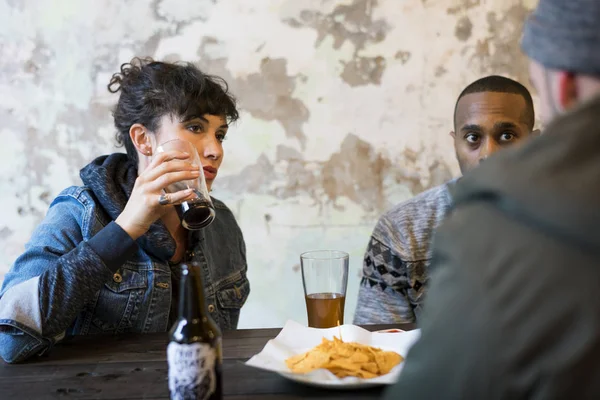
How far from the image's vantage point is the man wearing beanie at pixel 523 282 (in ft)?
1.82

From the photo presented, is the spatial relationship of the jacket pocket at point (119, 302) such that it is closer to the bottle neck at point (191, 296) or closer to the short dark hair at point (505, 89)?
the bottle neck at point (191, 296)

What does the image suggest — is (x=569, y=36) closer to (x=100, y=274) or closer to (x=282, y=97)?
(x=100, y=274)

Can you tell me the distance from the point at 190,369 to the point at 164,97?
40.9 inches

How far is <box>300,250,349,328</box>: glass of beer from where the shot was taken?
1423 mm

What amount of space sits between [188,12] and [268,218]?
0.96 metres

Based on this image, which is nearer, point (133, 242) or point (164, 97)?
point (133, 242)

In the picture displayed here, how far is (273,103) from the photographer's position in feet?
9.31

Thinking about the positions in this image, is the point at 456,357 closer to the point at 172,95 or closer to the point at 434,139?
the point at 172,95

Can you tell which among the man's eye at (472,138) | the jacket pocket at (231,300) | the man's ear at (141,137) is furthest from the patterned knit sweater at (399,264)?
the man's ear at (141,137)

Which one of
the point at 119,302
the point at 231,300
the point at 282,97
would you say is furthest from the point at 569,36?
the point at 282,97

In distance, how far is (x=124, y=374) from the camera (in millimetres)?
1219

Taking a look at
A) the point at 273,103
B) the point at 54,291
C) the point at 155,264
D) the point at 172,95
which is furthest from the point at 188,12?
the point at 54,291

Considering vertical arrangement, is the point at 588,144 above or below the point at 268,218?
below

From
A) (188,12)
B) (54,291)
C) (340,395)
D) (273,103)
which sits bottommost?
(340,395)
